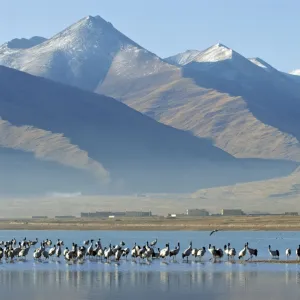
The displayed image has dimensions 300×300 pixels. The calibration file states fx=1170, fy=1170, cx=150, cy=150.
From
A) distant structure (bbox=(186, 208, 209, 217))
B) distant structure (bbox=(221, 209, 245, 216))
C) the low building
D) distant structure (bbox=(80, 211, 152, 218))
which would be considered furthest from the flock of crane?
the low building

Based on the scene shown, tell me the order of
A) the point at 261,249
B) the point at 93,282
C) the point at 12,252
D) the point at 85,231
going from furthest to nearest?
the point at 85,231 → the point at 261,249 → the point at 12,252 → the point at 93,282

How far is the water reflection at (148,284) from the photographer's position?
157 ft

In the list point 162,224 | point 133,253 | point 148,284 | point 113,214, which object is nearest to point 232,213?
point 113,214

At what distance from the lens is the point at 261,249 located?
3216 inches

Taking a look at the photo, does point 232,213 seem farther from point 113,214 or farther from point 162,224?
point 162,224

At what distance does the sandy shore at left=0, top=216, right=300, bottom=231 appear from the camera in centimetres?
13325

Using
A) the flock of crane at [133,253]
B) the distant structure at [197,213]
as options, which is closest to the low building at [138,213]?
the distant structure at [197,213]

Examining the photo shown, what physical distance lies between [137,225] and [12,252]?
73.0 m

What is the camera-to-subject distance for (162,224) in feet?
472

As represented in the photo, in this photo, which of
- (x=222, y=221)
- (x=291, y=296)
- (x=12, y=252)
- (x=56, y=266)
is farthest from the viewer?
(x=222, y=221)

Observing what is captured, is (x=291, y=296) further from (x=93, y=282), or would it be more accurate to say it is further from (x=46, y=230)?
(x=46, y=230)

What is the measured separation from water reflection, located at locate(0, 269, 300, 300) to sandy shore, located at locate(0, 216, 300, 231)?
236 feet

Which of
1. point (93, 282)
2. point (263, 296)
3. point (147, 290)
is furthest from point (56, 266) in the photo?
point (263, 296)

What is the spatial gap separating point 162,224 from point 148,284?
Result: 9219 cm
